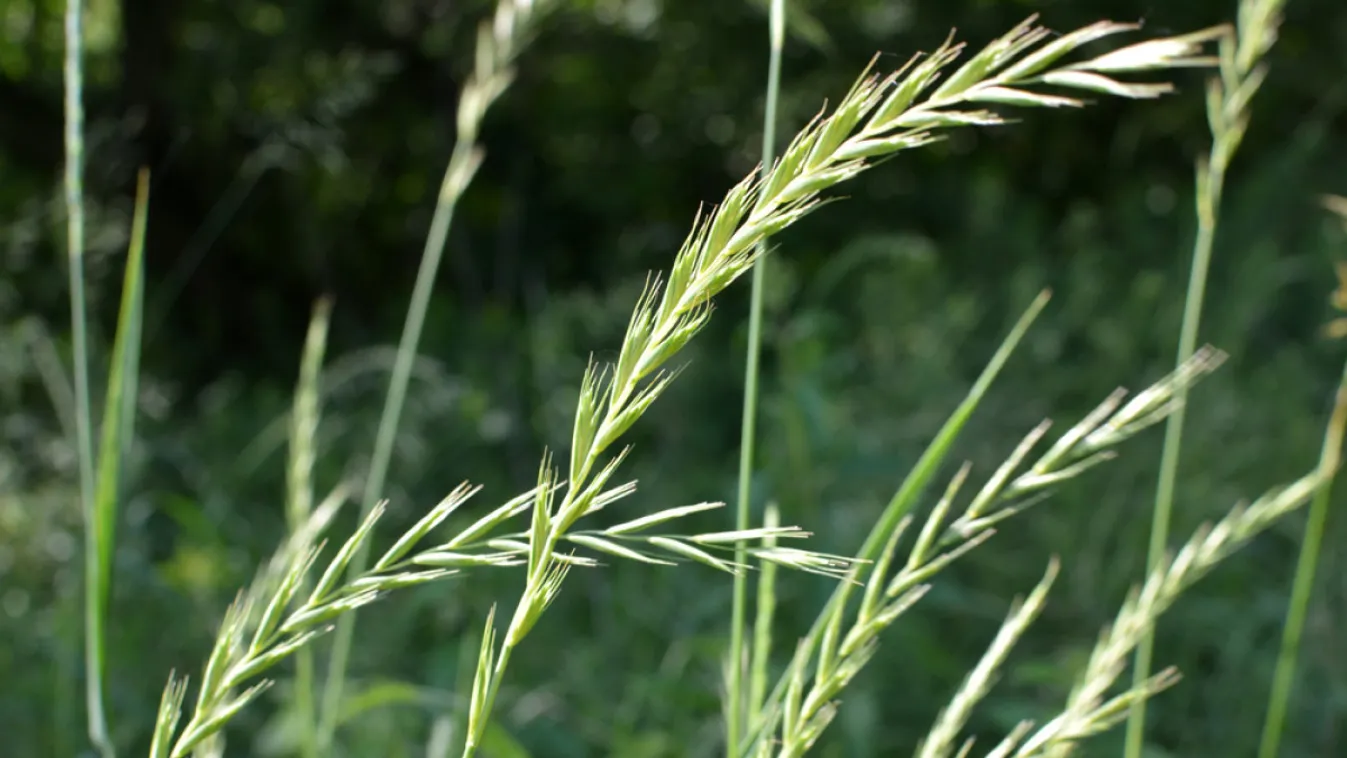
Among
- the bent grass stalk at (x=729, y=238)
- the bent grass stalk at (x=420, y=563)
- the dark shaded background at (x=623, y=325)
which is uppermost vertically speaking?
the bent grass stalk at (x=729, y=238)

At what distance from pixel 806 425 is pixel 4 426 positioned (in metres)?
2.07

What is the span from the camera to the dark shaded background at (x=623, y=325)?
2029 mm

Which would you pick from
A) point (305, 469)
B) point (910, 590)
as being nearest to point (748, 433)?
point (910, 590)

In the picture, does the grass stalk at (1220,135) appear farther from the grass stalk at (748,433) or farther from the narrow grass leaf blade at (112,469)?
the narrow grass leaf blade at (112,469)

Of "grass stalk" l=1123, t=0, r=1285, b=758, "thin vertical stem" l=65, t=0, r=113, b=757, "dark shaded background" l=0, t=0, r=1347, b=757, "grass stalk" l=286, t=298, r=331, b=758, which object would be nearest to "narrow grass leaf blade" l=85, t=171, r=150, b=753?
"thin vertical stem" l=65, t=0, r=113, b=757

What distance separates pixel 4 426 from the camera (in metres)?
2.89

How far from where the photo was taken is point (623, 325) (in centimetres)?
349

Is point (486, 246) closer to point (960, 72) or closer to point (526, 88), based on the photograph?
point (526, 88)

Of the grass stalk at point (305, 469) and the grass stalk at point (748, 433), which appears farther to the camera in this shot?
the grass stalk at point (305, 469)

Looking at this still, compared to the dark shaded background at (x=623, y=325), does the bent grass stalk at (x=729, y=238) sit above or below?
above

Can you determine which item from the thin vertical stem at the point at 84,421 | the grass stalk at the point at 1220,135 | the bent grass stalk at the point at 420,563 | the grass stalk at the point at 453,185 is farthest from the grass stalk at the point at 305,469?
the grass stalk at the point at 1220,135

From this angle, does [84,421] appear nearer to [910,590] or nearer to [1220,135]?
[910,590]

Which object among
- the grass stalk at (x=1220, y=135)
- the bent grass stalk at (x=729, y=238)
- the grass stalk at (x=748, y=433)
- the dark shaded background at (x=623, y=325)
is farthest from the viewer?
the dark shaded background at (x=623, y=325)

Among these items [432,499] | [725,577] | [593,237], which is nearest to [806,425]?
[725,577]
